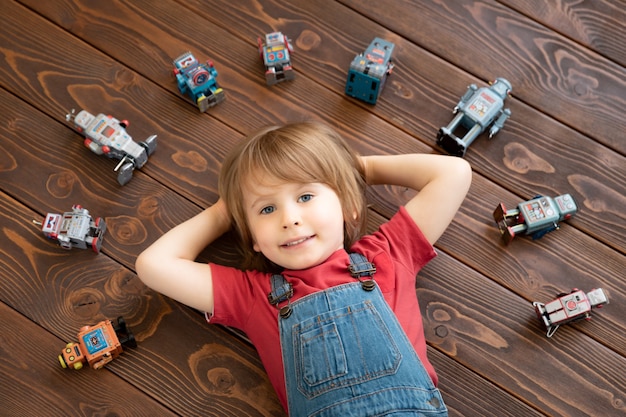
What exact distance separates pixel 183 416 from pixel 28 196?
626 mm

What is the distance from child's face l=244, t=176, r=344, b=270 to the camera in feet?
3.49

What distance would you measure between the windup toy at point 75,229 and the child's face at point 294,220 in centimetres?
41

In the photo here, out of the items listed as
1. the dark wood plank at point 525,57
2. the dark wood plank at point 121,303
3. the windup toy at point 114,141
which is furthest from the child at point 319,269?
the dark wood plank at point 525,57

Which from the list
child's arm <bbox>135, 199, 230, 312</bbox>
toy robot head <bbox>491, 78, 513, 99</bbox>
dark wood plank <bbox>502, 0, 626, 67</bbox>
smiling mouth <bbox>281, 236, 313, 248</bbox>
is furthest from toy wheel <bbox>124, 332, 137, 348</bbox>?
dark wood plank <bbox>502, 0, 626, 67</bbox>

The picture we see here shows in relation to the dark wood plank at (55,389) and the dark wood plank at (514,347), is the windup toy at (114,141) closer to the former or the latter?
the dark wood plank at (55,389)

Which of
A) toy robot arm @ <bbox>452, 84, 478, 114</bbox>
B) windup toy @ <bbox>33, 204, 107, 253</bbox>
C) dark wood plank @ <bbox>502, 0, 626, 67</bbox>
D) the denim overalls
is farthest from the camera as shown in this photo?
dark wood plank @ <bbox>502, 0, 626, 67</bbox>

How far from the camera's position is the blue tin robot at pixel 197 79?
135 cm

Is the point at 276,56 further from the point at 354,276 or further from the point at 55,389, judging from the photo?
the point at 55,389

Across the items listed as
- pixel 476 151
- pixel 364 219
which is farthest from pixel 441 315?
pixel 476 151

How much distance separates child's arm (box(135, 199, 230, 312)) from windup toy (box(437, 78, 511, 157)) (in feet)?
1.98

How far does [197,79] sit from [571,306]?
983 millimetres

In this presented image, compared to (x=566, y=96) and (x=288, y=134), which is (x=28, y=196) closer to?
(x=288, y=134)

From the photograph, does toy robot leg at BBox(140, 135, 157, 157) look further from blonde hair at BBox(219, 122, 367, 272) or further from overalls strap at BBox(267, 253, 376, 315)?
overalls strap at BBox(267, 253, 376, 315)

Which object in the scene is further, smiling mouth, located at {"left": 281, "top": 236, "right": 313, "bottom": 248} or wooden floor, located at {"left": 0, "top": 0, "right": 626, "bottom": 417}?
wooden floor, located at {"left": 0, "top": 0, "right": 626, "bottom": 417}
